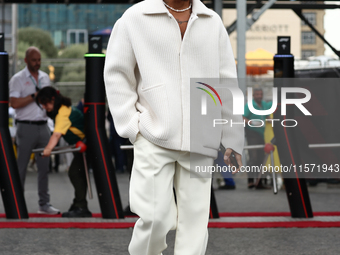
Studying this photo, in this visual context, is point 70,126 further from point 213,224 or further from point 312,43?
point 312,43

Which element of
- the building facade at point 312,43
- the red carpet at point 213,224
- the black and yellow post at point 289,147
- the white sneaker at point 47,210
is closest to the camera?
the red carpet at point 213,224

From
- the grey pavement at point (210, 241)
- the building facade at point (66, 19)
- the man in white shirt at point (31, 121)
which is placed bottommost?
the grey pavement at point (210, 241)

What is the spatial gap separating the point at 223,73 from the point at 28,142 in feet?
13.5

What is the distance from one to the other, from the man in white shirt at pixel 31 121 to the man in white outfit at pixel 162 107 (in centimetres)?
380

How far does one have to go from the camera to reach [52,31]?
56.9m

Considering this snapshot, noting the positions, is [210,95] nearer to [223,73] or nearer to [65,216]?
[223,73]

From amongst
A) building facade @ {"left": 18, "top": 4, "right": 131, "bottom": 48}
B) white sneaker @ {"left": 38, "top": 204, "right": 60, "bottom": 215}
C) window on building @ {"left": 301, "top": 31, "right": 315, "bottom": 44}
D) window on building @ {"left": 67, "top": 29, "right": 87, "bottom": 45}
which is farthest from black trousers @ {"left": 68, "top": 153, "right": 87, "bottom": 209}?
building facade @ {"left": 18, "top": 4, "right": 131, "bottom": 48}

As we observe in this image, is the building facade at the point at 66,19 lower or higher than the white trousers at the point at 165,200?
higher

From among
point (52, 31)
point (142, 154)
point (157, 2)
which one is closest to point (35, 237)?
point (142, 154)

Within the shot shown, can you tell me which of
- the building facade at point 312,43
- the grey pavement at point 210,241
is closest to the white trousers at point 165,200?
the grey pavement at point 210,241

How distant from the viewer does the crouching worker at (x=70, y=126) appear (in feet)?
22.1

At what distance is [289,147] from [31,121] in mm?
2859

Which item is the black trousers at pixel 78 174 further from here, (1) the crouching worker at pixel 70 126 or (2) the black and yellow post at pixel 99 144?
(2) the black and yellow post at pixel 99 144

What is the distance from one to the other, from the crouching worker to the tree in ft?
153
